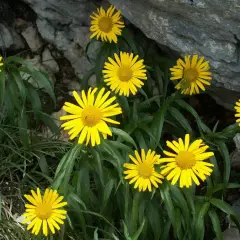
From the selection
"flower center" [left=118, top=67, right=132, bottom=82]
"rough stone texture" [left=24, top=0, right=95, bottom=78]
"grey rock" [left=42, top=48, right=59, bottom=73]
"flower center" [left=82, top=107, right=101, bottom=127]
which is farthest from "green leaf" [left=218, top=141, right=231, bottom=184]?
"grey rock" [left=42, top=48, right=59, bottom=73]

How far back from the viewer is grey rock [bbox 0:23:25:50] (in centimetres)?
294

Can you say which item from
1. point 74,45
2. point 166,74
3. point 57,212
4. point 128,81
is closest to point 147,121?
point 128,81

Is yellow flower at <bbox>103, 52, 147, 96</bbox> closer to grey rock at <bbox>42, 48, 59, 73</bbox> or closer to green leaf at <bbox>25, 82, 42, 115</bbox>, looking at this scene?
green leaf at <bbox>25, 82, 42, 115</bbox>

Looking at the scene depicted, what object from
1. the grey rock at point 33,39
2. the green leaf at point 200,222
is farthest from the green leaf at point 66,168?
the grey rock at point 33,39

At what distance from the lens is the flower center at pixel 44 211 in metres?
1.90

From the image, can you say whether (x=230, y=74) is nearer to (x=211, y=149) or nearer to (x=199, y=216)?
(x=211, y=149)

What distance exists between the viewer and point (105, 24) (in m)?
2.43

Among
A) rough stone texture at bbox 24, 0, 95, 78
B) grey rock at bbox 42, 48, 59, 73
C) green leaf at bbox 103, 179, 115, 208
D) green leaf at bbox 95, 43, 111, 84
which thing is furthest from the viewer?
grey rock at bbox 42, 48, 59, 73

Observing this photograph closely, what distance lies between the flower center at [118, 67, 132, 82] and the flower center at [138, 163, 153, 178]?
0.38 m

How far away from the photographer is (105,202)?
6.93ft

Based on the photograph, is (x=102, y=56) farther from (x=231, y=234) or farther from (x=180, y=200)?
(x=231, y=234)

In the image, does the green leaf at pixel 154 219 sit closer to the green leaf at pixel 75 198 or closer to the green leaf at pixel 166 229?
the green leaf at pixel 166 229

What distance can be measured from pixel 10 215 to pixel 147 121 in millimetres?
687

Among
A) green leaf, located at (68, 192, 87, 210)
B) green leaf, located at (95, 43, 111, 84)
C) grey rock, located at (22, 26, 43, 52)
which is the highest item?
grey rock, located at (22, 26, 43, 52)
